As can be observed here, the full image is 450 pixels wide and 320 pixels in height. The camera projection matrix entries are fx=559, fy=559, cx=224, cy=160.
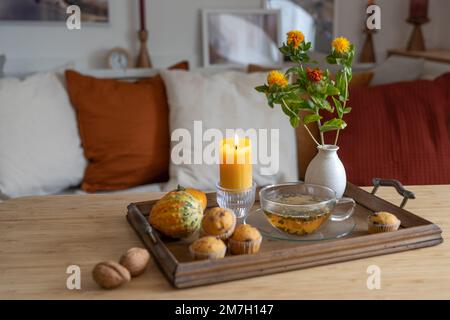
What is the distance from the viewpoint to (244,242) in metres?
1.06

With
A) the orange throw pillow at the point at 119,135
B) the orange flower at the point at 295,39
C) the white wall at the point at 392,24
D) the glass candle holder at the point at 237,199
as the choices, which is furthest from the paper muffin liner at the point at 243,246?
the white wall at the point at 392,24

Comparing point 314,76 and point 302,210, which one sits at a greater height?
point 314,76

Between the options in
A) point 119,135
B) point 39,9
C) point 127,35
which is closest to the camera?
point 119,135

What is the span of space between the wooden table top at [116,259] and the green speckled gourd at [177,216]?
0.09m

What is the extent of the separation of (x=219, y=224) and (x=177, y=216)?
0.09 metres

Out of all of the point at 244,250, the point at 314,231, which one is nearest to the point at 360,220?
the point at 314,231

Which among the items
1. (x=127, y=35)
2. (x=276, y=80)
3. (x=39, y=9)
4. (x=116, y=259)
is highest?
(x=39, y=9)

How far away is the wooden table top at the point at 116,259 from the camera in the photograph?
37.8 inches

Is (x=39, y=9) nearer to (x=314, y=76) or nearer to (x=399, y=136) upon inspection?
(x=399, y=136)

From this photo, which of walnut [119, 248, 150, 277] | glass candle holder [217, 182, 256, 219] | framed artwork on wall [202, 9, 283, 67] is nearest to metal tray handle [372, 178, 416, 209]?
glass candle holder [217, 182, 256, 219]

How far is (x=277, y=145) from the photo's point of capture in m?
2.28

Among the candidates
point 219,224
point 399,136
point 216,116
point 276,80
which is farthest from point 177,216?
point 399,136
